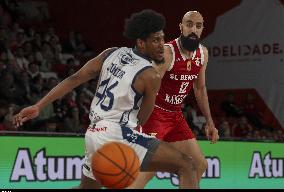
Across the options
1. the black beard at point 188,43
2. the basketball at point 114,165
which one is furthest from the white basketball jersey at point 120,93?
the black beard at point 188,43

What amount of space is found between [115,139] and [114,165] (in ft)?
0.96

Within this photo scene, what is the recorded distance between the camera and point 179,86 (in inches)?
260

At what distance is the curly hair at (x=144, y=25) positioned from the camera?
505 centimetres

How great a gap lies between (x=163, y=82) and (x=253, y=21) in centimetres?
895

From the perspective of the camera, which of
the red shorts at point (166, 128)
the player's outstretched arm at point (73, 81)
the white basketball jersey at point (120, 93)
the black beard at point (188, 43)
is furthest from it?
the black beard at point (188, 43)

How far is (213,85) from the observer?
1595 cm

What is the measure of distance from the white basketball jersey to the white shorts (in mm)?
49

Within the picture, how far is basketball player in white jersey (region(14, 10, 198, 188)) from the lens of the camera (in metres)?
4.94

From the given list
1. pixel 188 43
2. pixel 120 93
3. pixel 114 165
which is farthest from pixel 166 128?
pixel 114 165

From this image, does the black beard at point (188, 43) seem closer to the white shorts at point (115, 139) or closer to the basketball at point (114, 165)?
the white shorts at point (115, 139)

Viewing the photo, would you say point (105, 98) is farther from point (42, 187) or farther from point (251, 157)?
point (251, 157)

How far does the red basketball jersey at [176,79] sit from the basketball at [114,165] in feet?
6.17

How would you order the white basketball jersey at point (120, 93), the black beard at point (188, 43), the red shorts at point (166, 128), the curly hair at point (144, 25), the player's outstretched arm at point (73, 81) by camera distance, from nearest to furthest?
the white basketball jersey at point (120, 93)
the curly hair at point (144, 25)
the player's outstretched arm at point (73, 81)
the red shorts at point (166, 128)
the black beard at point (188, 43)

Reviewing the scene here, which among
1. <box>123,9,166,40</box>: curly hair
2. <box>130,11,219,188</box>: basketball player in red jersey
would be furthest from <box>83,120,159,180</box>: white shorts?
<box>130,11,219,188</box>: basketball player in red jersey
